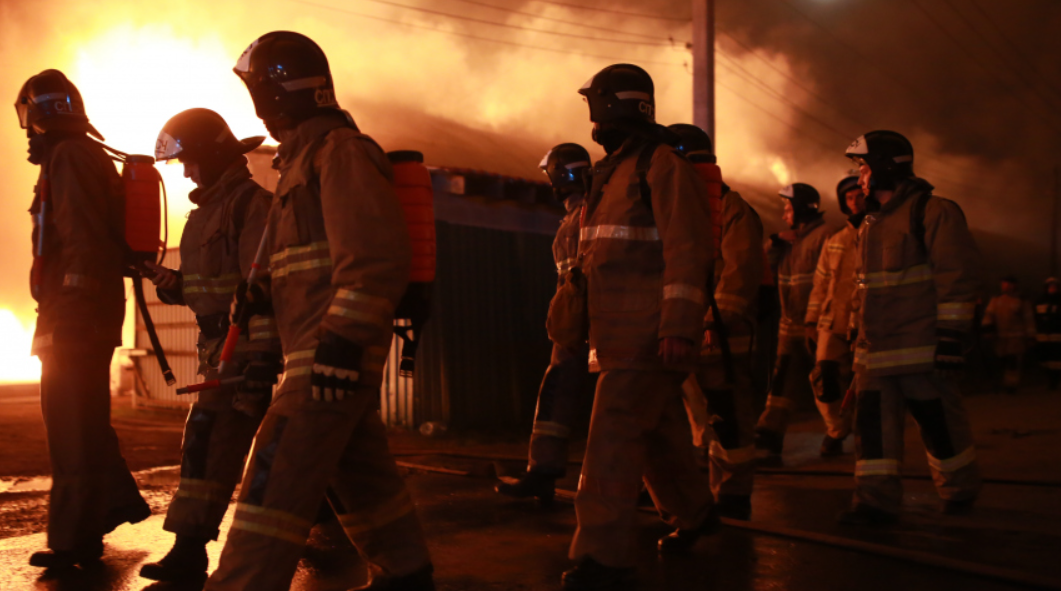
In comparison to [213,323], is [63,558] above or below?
below

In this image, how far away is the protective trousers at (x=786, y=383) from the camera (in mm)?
7724

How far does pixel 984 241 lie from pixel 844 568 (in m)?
80.7

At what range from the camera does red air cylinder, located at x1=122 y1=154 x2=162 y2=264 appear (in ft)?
14.1

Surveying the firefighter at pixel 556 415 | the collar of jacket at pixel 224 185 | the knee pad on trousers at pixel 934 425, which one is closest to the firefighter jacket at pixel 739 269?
the firefighter at pixel 556 415

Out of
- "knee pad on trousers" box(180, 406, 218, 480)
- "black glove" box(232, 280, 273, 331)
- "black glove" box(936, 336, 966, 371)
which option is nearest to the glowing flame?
"knee pad on trousers" box(180, 406, 218, 480)

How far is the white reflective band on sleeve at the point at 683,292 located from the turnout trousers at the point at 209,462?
1.88 metres

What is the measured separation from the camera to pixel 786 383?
7.90 m

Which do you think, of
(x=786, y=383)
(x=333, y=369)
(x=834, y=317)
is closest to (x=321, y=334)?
(x=333, y=369)

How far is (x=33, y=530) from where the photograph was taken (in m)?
4.88

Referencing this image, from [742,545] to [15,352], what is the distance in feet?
66.9

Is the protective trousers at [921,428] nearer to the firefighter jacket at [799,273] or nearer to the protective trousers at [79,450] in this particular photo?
the firefighter jacket at [799,273]

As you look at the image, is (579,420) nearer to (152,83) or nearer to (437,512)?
(437,512)

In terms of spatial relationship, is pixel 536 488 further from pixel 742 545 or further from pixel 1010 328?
pixel 1010 328

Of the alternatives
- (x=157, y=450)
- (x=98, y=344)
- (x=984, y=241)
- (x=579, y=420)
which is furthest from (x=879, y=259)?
(x=984, y=241)
